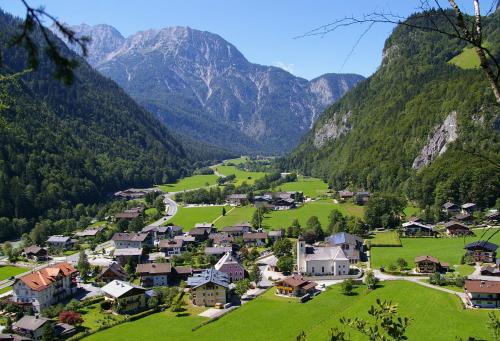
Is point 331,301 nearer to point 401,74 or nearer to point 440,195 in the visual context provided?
point 440,195

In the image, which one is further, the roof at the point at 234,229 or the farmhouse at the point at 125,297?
the roof at the point at 234,229

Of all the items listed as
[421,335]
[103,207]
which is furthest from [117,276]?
[103,207]

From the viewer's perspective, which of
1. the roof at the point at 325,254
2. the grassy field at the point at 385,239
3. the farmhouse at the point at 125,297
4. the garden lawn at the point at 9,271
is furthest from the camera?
the grassy field at the point at 385,239

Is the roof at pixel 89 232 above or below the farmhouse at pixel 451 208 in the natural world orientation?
below

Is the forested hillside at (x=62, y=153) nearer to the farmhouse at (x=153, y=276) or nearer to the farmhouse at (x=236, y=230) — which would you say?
the farmhouse at (x=153, y=276)

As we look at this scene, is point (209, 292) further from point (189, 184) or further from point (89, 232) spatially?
point (189, 184)

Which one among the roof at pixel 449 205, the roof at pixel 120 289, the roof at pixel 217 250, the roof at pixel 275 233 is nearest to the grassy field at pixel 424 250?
the roof at pixel 275 233

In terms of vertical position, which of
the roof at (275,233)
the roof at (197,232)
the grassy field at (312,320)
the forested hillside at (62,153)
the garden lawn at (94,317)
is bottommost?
the garden lawn at (94,317)

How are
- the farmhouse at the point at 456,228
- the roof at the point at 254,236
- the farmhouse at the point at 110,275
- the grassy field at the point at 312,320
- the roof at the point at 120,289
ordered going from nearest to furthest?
the grassy field at the point at 312,320, the roof at the point at 120,289, the farmhouse at the point at 110,275, the farmhouse at the point at 456,228, the roof at the point at 254,236
